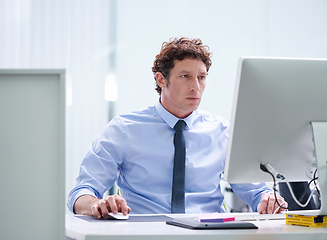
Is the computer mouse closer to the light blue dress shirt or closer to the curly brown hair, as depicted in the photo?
the light blue dress shirt

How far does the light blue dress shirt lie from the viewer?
1895 mm

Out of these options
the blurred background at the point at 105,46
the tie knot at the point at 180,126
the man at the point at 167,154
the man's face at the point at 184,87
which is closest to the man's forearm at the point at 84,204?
the man at the point at 167,154

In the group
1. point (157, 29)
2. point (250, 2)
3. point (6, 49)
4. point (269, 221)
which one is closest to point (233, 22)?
point (250, 2)

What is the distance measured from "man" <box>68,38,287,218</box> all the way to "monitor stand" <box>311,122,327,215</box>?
0.49m

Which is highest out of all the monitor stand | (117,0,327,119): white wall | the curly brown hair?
(117,0,327,119): white wall

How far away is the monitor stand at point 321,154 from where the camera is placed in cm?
125

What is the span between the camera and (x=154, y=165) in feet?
6.36

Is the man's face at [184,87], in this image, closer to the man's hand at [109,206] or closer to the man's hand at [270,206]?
the man's hand at [270,206]

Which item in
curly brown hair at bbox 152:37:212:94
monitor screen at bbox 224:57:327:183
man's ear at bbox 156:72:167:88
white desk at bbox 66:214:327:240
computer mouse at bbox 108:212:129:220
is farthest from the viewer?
man's ear at bbox 156:72:167:88

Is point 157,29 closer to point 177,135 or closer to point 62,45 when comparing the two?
point 62,45

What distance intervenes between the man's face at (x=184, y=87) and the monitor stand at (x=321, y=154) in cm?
84

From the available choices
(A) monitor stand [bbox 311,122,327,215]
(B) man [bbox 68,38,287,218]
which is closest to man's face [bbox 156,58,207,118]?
(B) man [bbox 68,38,287,218]

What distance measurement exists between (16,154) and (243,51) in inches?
134

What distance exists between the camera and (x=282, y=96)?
1232 mm
